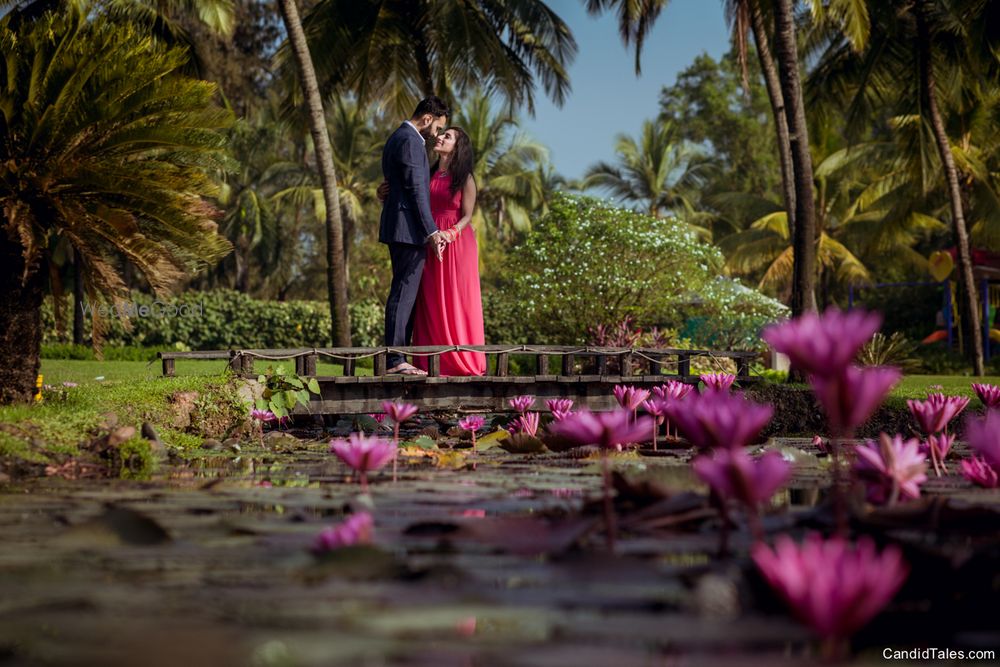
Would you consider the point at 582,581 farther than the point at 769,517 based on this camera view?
No

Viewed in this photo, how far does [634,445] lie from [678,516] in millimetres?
3170

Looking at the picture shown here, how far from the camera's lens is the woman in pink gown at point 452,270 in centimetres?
942

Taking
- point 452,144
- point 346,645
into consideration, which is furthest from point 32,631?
point 452,144

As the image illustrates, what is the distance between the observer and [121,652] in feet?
4.66

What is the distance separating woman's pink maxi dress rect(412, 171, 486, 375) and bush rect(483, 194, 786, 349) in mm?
10666

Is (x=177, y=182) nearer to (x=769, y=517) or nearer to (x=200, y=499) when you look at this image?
(x=200, y=499)

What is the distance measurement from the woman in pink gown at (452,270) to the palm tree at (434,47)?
9.47 m

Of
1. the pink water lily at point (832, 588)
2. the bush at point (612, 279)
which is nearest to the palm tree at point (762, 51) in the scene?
the bush at point (612, 279)

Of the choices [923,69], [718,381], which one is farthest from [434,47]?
[718,381]

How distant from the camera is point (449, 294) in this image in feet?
31.7

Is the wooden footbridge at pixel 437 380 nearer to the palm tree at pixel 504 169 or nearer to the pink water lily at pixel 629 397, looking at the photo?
the pink water lily at pixel 629 397

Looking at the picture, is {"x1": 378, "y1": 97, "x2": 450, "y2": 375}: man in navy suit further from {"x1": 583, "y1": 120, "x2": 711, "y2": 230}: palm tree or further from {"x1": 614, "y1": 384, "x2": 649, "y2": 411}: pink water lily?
{"x1": 583, "y1": 120, "x2": 711, "y2": 230}: palm tree

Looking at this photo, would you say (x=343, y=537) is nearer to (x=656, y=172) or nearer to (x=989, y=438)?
(x=989, y=438)

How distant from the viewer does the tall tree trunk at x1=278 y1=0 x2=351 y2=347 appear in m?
13.8
